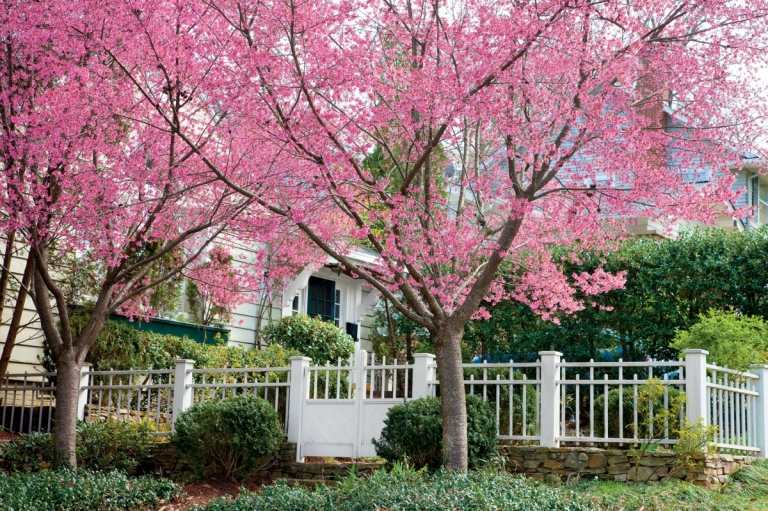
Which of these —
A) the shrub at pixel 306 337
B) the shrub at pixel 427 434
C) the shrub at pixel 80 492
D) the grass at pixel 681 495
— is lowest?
the shrub at pixel 80 492

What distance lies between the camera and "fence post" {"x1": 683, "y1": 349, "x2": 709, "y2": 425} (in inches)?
394

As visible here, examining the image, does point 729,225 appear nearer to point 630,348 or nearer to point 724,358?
point 630,348

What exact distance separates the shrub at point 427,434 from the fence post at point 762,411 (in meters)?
3.40

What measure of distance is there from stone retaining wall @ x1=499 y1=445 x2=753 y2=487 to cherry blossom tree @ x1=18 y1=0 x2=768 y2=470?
148 cm

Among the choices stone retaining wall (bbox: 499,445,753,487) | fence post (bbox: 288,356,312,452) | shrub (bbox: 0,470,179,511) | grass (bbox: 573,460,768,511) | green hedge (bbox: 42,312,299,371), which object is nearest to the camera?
grass (bbox: 573,460,768,511)

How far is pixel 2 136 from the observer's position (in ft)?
34.6

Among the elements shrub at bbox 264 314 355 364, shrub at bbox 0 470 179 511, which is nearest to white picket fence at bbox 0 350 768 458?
shrub at bbox 0 470 179 511

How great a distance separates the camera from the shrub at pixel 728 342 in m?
12.1

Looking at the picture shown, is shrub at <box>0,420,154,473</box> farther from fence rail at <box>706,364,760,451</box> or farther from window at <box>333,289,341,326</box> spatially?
window at <box>333,289,341,326</box>

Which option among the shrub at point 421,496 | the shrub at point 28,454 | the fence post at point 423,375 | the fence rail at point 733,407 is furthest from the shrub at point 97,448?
the fence rail at point 733,407

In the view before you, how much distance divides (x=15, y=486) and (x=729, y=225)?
21.3 meters

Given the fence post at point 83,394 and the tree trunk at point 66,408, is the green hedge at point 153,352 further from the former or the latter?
the tree trunk at point 66,408

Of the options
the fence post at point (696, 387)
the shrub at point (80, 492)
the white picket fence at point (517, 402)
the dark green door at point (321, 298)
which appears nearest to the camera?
the shrub at point (80, 492)

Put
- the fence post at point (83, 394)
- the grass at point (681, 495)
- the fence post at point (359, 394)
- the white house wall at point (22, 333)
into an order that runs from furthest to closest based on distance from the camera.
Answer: the white house wall at point (22, 333) → the fence post at point (83, 394) → the fence post at point (359, 394) → the grass at point (681, 495)
